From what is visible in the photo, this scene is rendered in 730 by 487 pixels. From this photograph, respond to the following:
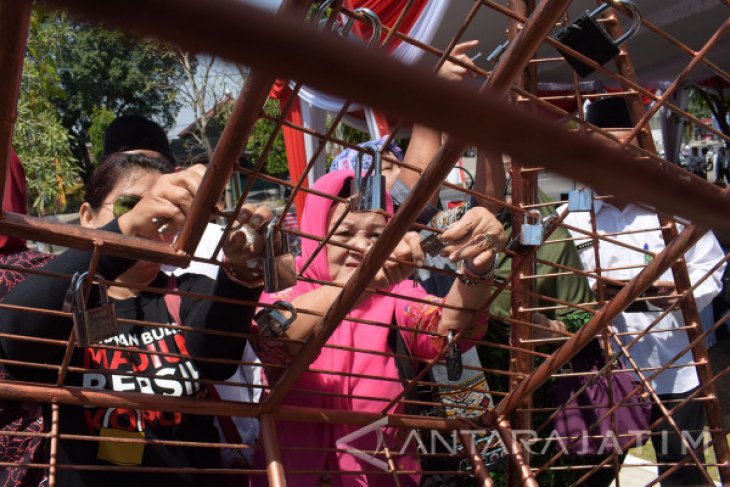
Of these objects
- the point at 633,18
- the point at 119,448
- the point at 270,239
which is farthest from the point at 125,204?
the point at 633,18

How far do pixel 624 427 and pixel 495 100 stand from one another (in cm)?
244

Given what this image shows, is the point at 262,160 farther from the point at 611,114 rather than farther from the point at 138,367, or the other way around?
the point at 611,114

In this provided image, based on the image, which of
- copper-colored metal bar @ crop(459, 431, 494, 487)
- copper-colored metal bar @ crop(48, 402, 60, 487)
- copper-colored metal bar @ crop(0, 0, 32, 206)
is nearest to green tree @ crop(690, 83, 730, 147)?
copper-colored metal bar @ crop(459, 431, 494, 487)

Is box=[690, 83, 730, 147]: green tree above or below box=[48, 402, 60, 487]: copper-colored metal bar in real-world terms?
above

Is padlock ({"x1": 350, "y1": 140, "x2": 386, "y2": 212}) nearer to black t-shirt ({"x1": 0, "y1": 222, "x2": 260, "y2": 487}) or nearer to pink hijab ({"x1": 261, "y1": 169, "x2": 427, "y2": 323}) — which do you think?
black t-shirt ({"x1": 0, "y1": 222, "x2": 260, "y2": 487})

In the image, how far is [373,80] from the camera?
305 millimetres

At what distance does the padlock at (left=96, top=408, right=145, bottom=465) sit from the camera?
1.54 meters

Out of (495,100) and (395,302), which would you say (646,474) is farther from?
(495,100)

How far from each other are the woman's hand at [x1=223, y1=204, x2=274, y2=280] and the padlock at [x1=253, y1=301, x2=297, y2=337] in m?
0.08

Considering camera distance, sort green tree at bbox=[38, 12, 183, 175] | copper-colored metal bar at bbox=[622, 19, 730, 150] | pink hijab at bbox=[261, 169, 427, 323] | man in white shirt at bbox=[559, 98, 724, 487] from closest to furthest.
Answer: copper-colored metal bar at bbox=[622, 19, 730, 150] < pink hijab at bbox=[261, 169, 427, 323] < man in white shirt at bbox=[559, 98, 724, 487] < green tree at bbox=[38, 12, 183, 175]

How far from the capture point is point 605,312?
151cm

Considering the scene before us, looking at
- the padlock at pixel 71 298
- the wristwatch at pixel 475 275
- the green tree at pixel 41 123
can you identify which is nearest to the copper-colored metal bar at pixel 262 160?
the padlock at pixel 71 298

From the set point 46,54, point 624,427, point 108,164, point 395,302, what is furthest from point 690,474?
point 46,54

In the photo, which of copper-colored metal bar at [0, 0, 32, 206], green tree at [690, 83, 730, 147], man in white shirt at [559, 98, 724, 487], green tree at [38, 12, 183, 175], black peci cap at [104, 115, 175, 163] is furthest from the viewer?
green tree at [38, 12, 183, 175]
